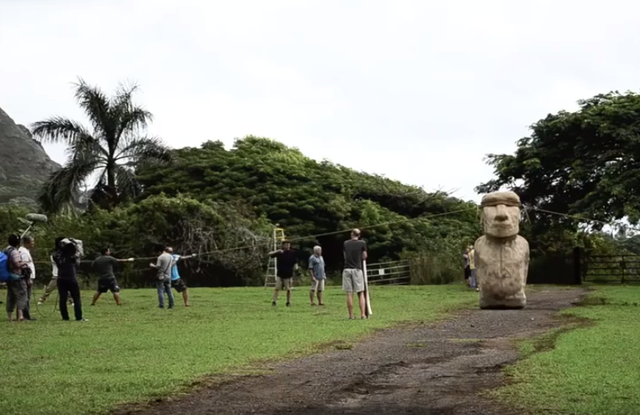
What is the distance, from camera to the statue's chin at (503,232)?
565 inches

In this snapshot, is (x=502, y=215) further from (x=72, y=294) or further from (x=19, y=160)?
(x=19, y=160)

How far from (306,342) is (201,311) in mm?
8200

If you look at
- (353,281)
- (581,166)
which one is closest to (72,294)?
(353,281)

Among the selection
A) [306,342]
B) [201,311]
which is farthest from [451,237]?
[306,342]

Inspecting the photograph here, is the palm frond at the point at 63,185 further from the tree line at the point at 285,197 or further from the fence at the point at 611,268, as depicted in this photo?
the fence at the point at 611,268

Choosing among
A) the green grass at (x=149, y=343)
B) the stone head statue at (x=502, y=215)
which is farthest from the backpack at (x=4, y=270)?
the stone head statue at (x=502, y=215)

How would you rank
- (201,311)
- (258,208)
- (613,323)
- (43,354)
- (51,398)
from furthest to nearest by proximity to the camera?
(258,208)
(201,311)
(613,323)
(43,354)
(51,398)

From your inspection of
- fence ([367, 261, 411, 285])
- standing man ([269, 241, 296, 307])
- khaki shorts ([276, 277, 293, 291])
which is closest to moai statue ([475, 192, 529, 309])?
standing man ([269, 241, 296, 307])

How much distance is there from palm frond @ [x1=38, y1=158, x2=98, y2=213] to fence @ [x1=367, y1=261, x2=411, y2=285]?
12.4 meters

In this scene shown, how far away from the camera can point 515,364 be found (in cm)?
1301

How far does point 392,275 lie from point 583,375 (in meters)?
31.8

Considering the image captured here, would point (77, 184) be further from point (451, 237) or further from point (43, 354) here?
point (43, 354)

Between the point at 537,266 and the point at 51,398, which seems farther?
the point at 537,266

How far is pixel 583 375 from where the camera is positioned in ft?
37.9
